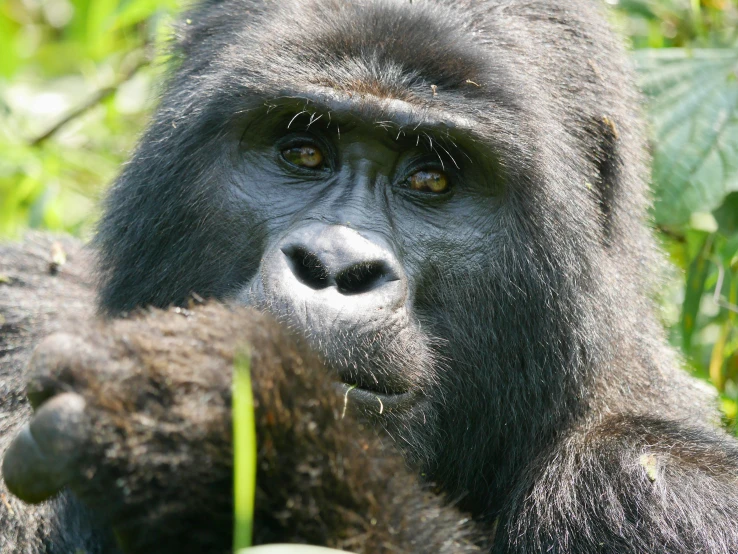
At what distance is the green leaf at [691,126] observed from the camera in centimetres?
432

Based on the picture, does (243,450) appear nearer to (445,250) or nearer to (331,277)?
(331,277)

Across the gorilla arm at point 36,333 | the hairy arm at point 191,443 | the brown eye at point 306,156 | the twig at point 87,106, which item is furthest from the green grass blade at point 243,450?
the twig at point 87,106

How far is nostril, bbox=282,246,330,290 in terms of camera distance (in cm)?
278

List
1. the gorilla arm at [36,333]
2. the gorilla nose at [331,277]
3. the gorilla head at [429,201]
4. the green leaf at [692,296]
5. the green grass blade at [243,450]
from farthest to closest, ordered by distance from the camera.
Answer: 1. the green leaf at [692,296]
2. the gorilla arm at [36,333]
3. the gorilla head at [429,201]
4. the gorilla nose at [331,277]
5. the green grass blade at [243,450]

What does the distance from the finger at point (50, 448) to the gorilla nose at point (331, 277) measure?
732mm

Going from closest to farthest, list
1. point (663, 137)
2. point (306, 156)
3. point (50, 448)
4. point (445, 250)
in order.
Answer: point (50, 448)
point (445, 250)
point (306, 156)
point (663, 137)

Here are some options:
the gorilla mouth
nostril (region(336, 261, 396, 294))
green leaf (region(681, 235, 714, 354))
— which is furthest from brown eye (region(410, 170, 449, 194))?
green leaf (region(681, 235, 714, 354))

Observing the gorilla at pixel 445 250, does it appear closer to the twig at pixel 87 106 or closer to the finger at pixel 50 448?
the finger at pixel 50 448

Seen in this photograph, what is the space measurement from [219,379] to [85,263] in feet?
7.23

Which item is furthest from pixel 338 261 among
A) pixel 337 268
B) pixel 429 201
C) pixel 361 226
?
pixel 429 201

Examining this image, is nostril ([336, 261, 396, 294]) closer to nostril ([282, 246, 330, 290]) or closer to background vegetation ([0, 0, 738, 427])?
nostril ([282, 246, 330, 290])

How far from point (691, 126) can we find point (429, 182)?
1.81 meters

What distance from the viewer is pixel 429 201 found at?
3.22m

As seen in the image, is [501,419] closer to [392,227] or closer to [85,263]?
[392,227]
